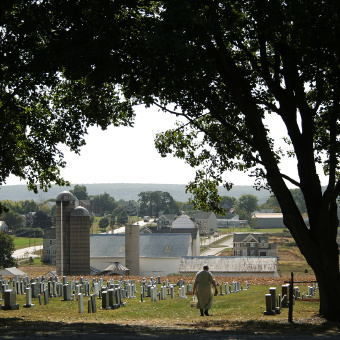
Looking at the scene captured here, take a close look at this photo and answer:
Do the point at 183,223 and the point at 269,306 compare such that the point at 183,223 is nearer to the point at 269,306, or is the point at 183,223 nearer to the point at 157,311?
the point at 157,311

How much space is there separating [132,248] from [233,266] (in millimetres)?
13827

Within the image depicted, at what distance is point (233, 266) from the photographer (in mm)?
63344

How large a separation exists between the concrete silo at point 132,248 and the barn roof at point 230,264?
9.25 meters

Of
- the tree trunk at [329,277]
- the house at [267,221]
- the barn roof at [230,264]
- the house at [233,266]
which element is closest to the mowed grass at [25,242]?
the house at [267,221]

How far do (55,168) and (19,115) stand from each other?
301cm

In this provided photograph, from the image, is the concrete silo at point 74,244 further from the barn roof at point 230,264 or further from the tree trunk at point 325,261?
the tree trunk at point 325,261

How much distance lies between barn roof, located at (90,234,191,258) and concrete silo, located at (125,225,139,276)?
7.17 meters

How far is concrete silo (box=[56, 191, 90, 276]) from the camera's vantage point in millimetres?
59094

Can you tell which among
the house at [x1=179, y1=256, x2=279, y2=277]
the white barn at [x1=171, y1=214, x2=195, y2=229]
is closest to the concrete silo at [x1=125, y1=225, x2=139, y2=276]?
the house at [x1=179, y1=256, x2=279, y2=277]

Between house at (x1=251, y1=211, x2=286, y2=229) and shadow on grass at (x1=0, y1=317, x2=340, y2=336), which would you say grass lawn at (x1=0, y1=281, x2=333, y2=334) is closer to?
shadow on grass at (x1=0, y1=317, x2=340, y2=336)

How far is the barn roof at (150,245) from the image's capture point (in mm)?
80375

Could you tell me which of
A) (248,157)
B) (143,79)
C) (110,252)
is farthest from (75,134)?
(110,252)

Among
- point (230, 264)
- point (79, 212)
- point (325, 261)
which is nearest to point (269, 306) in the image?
point (325, 261)

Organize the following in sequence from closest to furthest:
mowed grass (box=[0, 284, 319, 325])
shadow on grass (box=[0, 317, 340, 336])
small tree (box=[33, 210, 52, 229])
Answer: shadow on grass (box=[0, 317, 340, 336])
mowed grass (box=[0, 284, 319, 325])
small tree (box=[33, 210, 52, 229])
